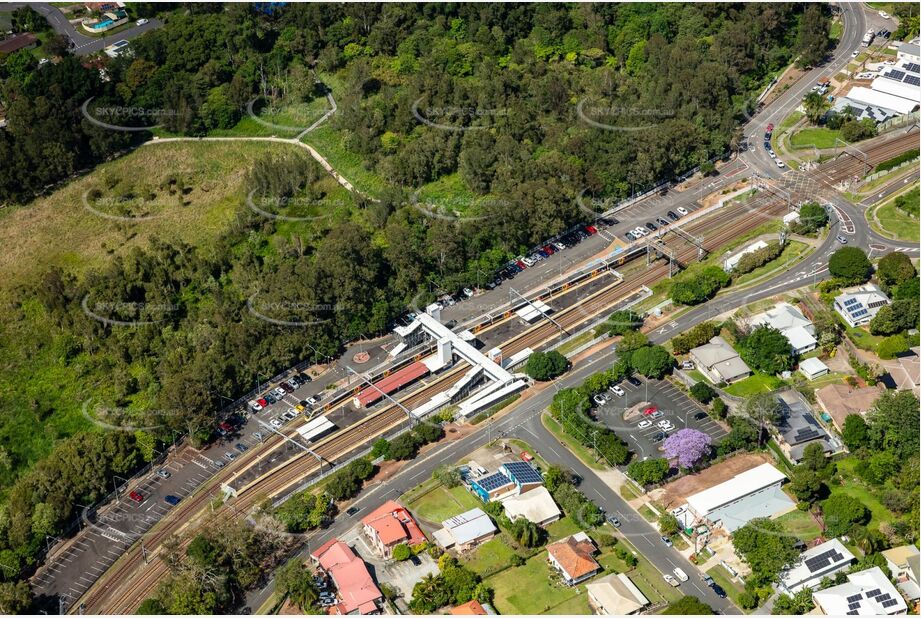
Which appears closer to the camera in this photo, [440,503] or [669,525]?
[669,525]

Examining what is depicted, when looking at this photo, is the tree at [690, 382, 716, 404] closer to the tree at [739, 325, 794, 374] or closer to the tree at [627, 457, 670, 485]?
the tree at [739, 325, 794, 374]

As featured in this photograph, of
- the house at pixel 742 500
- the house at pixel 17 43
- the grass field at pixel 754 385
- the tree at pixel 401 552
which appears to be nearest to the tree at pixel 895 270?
the grass field at pixel 754 385

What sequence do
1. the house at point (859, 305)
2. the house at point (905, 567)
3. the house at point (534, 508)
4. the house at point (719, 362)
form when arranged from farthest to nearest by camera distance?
the house at point (859, 305), the house at point (719, 362), the house at point (534, 508), the house at point (905, 567)

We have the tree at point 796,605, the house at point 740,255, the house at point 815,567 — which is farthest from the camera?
the house at point 740,255

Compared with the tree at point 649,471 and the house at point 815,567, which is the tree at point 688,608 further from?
the tree at point 649,471

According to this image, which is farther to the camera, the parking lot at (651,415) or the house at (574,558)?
the parking lot at (651,415)

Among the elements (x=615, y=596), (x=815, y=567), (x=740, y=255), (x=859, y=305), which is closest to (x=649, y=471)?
(x=615, y=596)

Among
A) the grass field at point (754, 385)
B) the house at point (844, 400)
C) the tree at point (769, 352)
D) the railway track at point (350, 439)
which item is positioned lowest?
the railway track at point (350, 439)

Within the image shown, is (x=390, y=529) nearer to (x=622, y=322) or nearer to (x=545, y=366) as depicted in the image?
(x=545, y=366)
